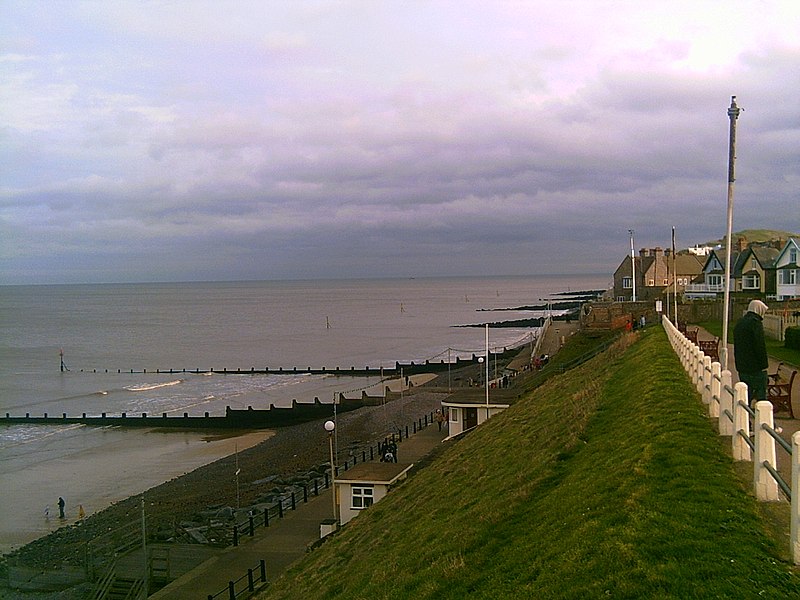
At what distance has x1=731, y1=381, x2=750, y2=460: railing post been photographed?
26.2 ft

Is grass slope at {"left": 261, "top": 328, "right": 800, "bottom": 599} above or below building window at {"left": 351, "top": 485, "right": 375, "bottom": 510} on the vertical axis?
above

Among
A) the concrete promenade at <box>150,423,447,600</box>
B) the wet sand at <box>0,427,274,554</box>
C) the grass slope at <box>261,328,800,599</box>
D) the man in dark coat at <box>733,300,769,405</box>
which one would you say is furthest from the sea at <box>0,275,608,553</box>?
the man in dark coat at <box>733,300,769,405</box>

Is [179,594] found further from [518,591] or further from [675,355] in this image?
→ [675,355]

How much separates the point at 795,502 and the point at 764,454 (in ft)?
4.17

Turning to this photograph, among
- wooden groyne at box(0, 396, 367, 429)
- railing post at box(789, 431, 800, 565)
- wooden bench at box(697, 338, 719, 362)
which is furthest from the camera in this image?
wooden groyne at box(0, 396, 367, 429)

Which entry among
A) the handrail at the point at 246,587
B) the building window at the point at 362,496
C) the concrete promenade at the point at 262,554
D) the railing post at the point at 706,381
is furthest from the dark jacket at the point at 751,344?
the building window at the point at 362,496

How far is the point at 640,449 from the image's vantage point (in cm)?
996

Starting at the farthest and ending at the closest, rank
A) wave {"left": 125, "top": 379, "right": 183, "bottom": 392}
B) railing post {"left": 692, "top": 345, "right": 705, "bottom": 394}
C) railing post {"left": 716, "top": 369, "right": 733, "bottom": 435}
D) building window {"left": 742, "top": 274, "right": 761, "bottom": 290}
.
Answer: wave {"left": 125, "top": 379, "right": 183, "bottom": 392}, building window {"left": 742, "top": 274, "right": 761, "bottom": 290}, railing post {"left": 692, "top": 345, "right": 705, "bottom": 394}, railing post {"left": 716, "top": 369, "right": 733, "bottom": 435}

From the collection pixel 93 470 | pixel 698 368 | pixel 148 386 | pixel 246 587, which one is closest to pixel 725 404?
pixel 698 368

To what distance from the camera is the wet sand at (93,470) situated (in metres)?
30.1

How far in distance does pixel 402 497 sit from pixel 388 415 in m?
29.5

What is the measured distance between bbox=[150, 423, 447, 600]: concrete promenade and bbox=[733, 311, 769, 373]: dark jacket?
12.2 meters

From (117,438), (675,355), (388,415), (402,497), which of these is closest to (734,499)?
(402,497)

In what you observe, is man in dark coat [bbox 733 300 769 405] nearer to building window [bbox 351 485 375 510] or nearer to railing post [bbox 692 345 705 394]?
railing post [bbox 692 345 705 394]
